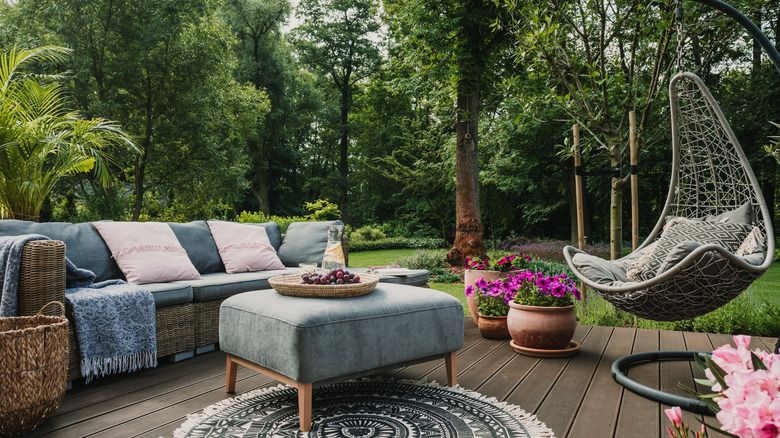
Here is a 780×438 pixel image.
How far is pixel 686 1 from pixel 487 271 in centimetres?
224

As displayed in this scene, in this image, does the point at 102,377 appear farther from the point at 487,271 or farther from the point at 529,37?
the point at 529,37

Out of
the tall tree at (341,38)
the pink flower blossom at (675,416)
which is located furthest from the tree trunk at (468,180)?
the tall tree at (341,38)

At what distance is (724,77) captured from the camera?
408 inches

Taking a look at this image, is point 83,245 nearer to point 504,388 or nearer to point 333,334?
point 333,334

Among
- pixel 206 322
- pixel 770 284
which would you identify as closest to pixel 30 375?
pixel 206 322

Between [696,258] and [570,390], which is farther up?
[696,258]

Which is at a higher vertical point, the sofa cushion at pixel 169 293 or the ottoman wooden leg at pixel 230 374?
the sofa cushion at pixel 169 293

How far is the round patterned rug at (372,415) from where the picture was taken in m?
1.95

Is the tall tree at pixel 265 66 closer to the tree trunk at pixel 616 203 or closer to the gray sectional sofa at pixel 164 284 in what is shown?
the gray sectional sofa at pixel 164 284

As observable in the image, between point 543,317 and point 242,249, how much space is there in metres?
2.31

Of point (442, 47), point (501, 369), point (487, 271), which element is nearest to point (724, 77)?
point (442, 47)

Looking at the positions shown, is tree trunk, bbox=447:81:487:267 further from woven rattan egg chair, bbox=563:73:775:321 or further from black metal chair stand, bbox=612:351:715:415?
black metal chair stand, bbox=612:351:715:415

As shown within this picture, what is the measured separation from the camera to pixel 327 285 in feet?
7.40

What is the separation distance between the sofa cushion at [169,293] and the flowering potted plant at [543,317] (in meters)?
2.05
